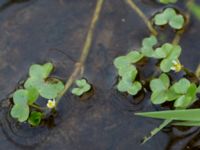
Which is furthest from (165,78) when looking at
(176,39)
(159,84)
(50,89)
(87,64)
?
(50,89)

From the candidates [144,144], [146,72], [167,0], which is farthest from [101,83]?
[167,0]

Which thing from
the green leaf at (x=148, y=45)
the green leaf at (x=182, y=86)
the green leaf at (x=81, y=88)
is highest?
the green leaf at (x=148, y=45)

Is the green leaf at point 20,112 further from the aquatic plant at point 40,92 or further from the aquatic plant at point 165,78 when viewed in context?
the aquatic plant at point 165,78

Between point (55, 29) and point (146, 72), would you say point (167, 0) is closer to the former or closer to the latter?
point (146, 72)

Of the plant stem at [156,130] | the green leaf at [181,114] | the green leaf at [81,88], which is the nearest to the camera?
→ the green leaf at [181,114]

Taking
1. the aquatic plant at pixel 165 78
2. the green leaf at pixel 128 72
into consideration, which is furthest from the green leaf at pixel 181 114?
the green leaf at pixel 128 72

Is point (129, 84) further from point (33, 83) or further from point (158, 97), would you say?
point (33, 83)

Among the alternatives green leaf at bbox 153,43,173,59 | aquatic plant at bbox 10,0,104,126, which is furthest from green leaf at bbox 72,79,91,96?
green leaf at bbox 153,43,173,59

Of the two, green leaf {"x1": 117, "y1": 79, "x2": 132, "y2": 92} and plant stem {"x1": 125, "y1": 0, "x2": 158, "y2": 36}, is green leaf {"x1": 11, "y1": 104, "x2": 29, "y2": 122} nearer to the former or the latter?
green leaf {"x1": 117, "y1": 79, "x2": 132, "y2": 92}
